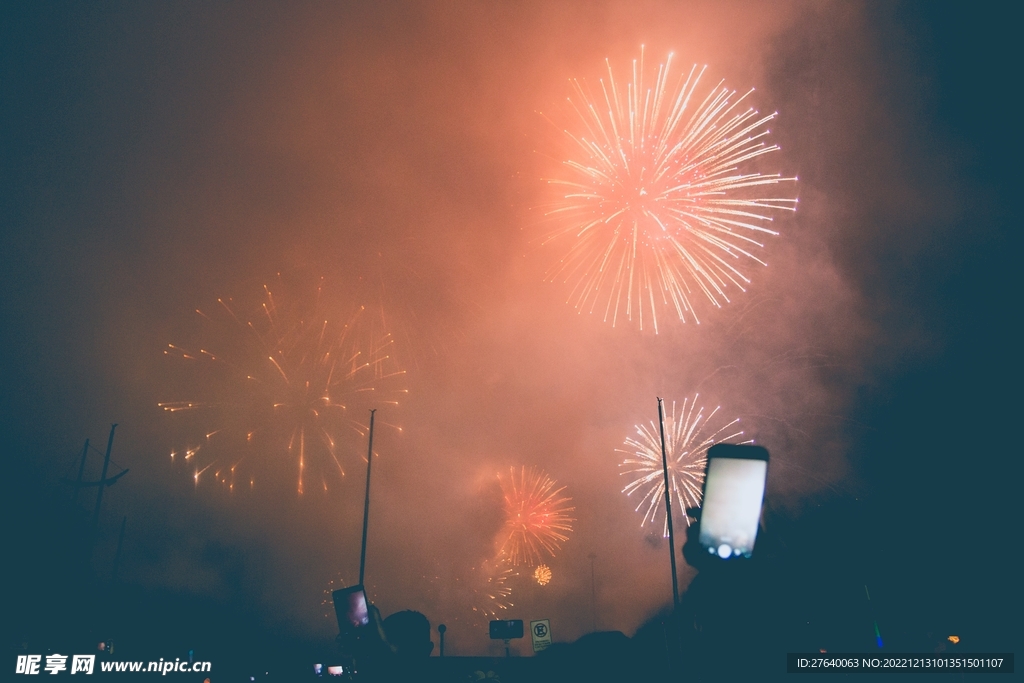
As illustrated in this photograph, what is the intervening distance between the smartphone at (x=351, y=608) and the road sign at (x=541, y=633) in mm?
5282

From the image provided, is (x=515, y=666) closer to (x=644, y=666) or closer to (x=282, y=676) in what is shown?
(x=644, y=666)

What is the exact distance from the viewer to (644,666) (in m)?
16.9

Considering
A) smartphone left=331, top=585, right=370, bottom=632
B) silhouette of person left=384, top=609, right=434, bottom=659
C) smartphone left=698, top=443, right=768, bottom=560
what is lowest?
silhouette of person left=384, top=609, right=434, bottom=659

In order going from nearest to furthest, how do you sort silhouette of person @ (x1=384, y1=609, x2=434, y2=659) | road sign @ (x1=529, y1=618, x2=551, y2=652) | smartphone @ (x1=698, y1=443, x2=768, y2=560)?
smartphone @ (x1=698, y1=443, x2=768, y2=560), road sign @ (x1=529, y1=618, x2=551, y2=652), silhouette of person @ (x1=384, y1=609, x2=434, y2=659)

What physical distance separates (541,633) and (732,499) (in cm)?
1531

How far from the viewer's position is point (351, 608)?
16328mm

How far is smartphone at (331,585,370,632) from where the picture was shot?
53.3ft

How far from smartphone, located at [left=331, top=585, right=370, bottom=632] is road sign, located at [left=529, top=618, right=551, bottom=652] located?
17.3 feet

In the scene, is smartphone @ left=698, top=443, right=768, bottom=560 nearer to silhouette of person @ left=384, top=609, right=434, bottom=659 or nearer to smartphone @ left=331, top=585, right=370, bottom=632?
smartphone @ left=331, top=585, right=370, bottom=632

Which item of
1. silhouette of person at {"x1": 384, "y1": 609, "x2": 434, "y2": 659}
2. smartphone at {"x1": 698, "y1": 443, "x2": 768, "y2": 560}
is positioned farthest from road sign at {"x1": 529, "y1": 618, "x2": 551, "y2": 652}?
smartphone at {"x1": 698, "y1": 443, "x2": 768, "y2": 560}

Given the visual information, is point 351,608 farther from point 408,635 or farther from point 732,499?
point 732,499

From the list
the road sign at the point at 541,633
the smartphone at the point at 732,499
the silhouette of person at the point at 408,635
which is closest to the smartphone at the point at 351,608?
the silhouette of person at the point at 408,635

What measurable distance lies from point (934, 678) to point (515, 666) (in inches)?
586

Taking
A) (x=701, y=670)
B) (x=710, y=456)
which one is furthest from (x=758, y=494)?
(x=701, y=670)
